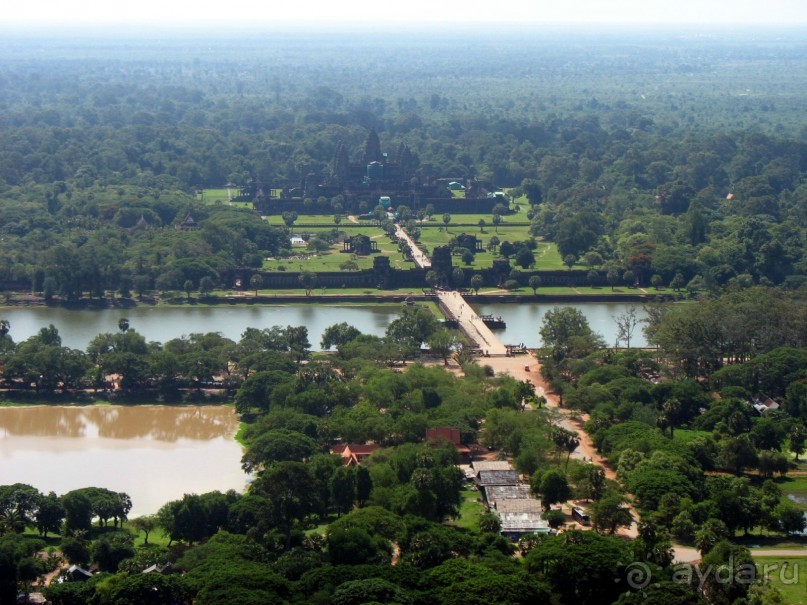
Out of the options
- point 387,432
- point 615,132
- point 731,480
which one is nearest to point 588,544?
point 731,480

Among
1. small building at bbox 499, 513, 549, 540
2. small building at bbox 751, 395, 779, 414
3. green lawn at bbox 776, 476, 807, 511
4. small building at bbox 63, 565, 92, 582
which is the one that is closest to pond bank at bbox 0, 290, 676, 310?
small building at bbox 751, 395, 779, 414

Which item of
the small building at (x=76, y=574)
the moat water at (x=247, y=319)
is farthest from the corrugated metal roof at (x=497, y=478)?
the moat water at (x=247, y=319)

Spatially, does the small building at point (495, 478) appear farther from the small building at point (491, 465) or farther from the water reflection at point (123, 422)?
the water reflection at point (123, 422)

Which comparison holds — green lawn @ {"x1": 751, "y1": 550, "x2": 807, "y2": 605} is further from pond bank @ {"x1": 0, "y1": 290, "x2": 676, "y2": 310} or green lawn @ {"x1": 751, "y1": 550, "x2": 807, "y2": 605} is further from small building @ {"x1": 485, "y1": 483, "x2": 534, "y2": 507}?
pond bank @ {"x1": 0, "y1": 290, "x2": 676, "y2": 310}

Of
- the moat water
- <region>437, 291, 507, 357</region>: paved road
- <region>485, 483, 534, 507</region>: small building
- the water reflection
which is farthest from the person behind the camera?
the moat water

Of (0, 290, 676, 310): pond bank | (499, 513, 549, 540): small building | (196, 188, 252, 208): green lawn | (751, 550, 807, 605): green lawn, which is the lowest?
(751, 550, 807, 605): green lawn

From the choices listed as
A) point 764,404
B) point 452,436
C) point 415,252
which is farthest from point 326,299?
point 452,436

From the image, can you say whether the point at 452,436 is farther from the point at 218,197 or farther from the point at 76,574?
the point at 218,197
